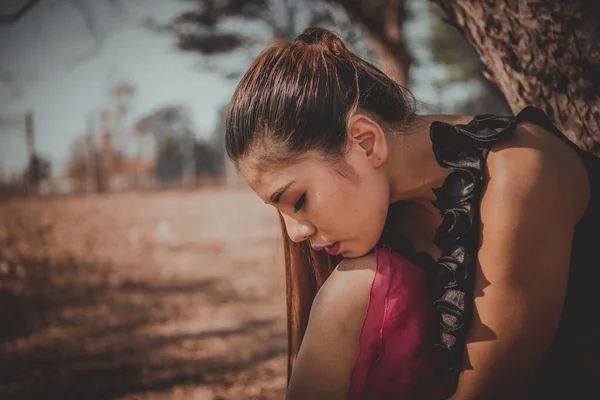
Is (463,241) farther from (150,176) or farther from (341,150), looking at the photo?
(150,176)

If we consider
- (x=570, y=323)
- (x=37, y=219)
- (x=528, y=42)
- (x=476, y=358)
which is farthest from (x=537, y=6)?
Answer: (x=37, y=219)

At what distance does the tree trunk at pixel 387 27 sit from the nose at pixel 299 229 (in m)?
4.63

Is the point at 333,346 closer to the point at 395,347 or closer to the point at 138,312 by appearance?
the point at 395,347

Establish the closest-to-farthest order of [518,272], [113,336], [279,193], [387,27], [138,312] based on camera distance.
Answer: [518,272] < [279,193] < [113,336] < [138,312] < [387,27]

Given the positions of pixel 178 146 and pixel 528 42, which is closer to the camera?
pixel 528 42

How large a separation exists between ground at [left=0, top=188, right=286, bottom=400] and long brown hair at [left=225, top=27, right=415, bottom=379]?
2.13m

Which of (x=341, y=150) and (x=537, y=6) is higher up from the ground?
(x=537, y=6)

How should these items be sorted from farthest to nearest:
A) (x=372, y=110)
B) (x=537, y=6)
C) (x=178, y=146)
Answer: (x=178, y=146) → (x=537, y=6) → (x=372, y=110)

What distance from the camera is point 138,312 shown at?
5156mm

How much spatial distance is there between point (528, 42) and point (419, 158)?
845 mm

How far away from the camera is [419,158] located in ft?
5.28

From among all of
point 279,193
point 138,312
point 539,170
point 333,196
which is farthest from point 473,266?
point 138,312

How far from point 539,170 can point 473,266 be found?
320mm

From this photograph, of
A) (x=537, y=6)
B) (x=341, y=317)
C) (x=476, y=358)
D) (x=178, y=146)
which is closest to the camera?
(x=476, y=358)
